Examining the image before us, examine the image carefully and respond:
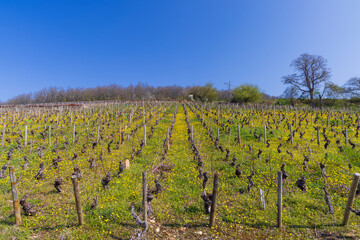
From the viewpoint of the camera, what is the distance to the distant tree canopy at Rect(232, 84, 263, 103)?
4994cm

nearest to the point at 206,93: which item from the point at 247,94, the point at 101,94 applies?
the point at 247,94

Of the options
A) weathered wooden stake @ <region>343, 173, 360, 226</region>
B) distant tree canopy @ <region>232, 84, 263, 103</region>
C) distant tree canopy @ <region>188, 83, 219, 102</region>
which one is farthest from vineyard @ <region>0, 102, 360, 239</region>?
distant tree canopy @ <region>188, 83, 219, 102</region>

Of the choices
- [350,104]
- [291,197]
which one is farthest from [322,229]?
[350,104]

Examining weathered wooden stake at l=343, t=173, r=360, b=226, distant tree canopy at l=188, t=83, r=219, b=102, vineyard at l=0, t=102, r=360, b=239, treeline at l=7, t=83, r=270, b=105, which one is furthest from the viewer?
treeline at l=7, t=83, r=270, b=105

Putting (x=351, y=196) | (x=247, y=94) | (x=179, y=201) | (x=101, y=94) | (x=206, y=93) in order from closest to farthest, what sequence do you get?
(x=351, y=196)
(x=179, y=201)
(x=247, y=94)
(x=206, y=93)
(x=101, y=94)

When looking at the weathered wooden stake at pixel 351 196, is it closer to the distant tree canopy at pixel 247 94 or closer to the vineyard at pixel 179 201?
the vineyard at pixel 179 201

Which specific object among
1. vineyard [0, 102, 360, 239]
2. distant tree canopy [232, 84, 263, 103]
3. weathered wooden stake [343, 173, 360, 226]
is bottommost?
vineyard [0, 102, 360, 239]

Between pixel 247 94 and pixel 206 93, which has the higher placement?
pixel 206 93

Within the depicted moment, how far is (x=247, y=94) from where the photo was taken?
4966cm

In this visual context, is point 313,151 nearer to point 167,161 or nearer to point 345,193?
point 345,193

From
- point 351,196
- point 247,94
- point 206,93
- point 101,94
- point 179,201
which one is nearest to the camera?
point 351,196

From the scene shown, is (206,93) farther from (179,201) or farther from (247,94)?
(179,201)

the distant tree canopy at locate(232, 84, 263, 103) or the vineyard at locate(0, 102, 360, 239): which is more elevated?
the distant tree canopy at locate(232, 84, 263, 103)

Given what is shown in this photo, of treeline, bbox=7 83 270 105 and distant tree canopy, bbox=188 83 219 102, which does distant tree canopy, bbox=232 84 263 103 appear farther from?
treeline, bbox=7 83 270 105
